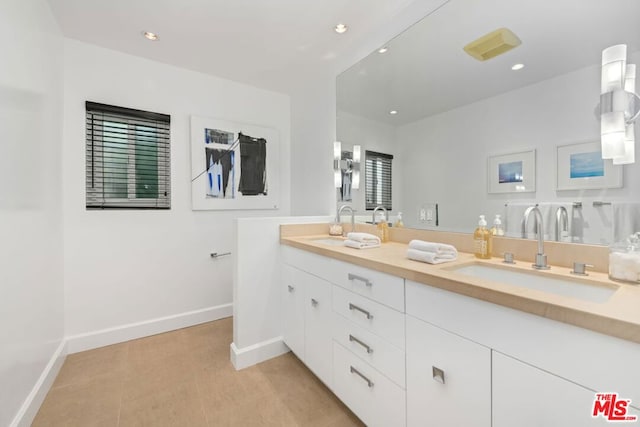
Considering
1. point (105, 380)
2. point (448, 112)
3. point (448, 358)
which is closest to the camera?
Answer: point (448, 358)

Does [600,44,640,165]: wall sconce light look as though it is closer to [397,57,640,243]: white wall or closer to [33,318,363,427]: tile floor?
[397,57,640,243]: white wall

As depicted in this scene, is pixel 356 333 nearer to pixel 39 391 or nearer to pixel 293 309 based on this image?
pixel 293 309

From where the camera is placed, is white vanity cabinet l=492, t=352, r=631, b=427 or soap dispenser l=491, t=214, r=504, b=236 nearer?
white vanity cabinet l=492, t=352, r=631, b=427

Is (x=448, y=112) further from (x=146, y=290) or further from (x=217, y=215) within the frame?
(x=146, y=290)

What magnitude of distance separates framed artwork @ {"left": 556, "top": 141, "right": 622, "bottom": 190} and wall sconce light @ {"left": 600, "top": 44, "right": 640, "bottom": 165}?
0.04 meters

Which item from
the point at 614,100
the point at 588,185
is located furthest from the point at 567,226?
the point at 614,100

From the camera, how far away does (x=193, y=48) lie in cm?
219

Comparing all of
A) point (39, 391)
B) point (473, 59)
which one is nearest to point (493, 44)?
point (473, 59)

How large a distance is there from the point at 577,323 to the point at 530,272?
0.50m

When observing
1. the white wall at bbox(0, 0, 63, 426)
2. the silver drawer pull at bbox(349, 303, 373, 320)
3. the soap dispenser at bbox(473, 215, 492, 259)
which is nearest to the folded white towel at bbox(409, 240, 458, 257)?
the soap dispenser at bbox(473, 215, 492, 259)

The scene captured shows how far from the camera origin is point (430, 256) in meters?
1.16

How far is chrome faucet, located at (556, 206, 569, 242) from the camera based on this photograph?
1.11m

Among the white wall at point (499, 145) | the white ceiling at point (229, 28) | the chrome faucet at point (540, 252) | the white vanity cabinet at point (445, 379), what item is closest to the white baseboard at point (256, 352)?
the white vanity cabinet at point (445, 379)

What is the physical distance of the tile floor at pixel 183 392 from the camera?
4.71 ft
